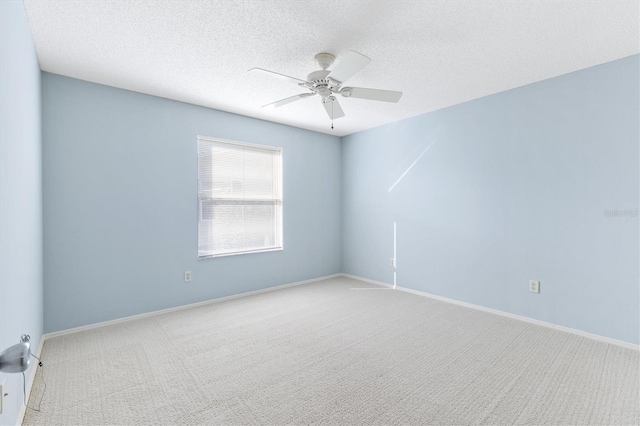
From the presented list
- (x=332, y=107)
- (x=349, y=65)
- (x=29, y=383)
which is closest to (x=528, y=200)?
(x=332, y=107)

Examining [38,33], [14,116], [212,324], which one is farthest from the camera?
[212,324]

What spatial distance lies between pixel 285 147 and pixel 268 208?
3.18 ft

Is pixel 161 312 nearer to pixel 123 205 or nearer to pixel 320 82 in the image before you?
pixel 123 205

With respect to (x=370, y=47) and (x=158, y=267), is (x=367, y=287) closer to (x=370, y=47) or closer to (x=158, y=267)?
(x=158, y=267)

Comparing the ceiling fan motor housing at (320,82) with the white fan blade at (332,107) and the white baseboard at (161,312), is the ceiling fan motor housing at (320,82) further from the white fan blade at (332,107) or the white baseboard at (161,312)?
the white baseboard at (161,312)

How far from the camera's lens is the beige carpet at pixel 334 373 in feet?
5.71

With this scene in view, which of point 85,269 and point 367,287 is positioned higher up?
point 85,269

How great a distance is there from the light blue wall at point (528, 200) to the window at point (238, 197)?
168 cm

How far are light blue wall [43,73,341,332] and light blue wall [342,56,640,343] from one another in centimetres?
227

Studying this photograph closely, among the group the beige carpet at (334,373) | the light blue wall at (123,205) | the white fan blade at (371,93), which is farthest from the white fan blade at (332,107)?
the beige carpet at (334,373)

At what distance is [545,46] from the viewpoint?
237 cm

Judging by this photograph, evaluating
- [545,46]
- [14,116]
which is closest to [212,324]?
[14,116]

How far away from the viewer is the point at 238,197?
4.09 m

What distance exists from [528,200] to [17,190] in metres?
4.18
